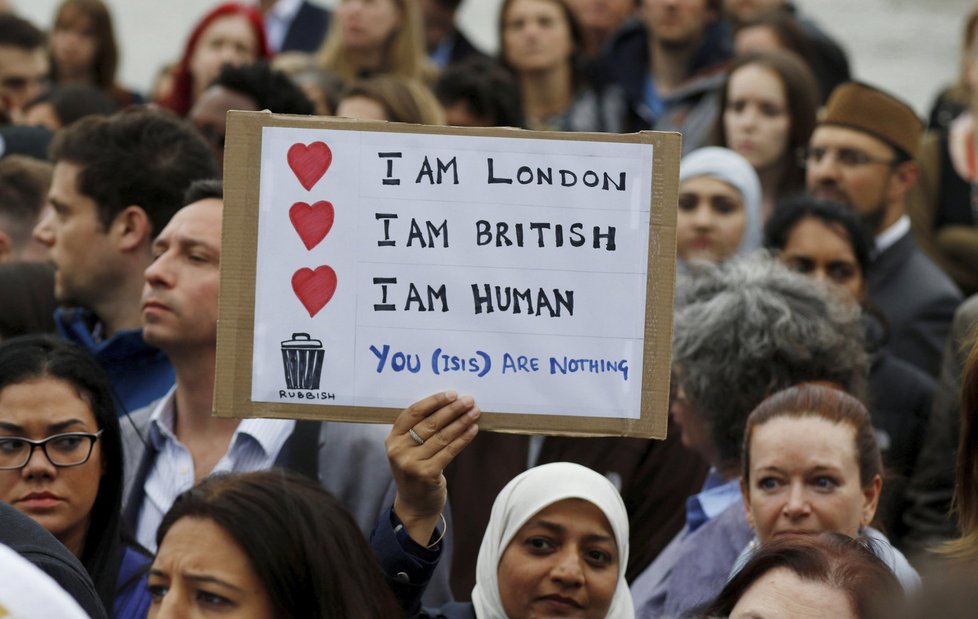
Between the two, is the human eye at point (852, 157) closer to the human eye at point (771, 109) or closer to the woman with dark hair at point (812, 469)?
the human eye at point (771, 109)

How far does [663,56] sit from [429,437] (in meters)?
5.63

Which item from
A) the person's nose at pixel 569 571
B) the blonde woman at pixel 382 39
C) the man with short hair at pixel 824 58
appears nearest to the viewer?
the person's nose at pixel 569 571

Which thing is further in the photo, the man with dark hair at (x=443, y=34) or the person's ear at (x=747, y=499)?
the man with dark hair at (x=443, y=34)

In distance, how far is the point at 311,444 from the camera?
14.4ft

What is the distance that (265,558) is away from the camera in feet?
10.1

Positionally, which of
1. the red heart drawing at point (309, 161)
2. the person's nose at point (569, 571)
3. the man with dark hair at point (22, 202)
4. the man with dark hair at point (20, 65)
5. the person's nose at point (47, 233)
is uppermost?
the man with dark hair at point (20, 65)

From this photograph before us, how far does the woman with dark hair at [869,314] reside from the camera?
560 centimetres

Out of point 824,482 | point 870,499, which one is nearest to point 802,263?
point 870,499

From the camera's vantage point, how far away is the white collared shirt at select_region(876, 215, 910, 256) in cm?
658

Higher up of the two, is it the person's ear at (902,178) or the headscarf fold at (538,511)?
the person's ear at (902,178)

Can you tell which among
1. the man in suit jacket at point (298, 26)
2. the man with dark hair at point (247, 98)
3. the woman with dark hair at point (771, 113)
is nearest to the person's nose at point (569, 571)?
the man with dark hair at point (247, 98)

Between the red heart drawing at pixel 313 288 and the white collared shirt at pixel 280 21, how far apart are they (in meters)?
7.25

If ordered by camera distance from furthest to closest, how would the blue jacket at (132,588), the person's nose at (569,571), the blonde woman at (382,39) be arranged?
the blonde woman at (382,39), the person's nose at (569,571), the blue jacket at (132,588)

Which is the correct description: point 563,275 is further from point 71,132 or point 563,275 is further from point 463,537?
point 71,132
